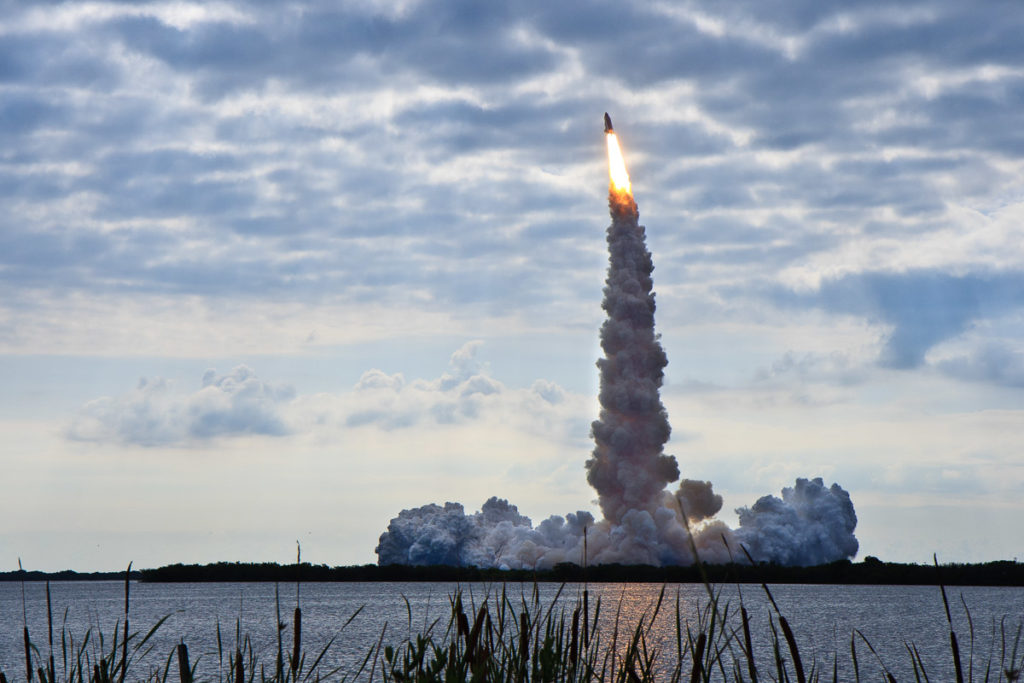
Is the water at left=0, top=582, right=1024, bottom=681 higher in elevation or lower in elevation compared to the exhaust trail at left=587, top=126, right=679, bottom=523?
lower

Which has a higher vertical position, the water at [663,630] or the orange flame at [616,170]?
the orange flame at [616,170]

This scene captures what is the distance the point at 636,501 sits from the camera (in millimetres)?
102000

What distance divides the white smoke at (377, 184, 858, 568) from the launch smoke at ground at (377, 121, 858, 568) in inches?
3.9

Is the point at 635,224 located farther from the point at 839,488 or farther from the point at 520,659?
the point at 520,659

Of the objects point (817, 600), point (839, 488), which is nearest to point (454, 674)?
point (817, 600)

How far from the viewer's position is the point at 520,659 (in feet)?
17.6

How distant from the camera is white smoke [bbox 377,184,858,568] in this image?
87688mm

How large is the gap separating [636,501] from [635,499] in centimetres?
30

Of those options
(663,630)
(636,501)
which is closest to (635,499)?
(636,501)

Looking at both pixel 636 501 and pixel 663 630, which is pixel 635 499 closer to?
pixel 636 501

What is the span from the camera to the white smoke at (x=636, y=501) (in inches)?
3452

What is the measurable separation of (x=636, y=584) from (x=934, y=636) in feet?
213

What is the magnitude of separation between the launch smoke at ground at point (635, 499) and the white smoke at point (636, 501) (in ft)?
0.33

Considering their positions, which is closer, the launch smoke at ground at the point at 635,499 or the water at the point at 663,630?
the water at the point at 663,630
